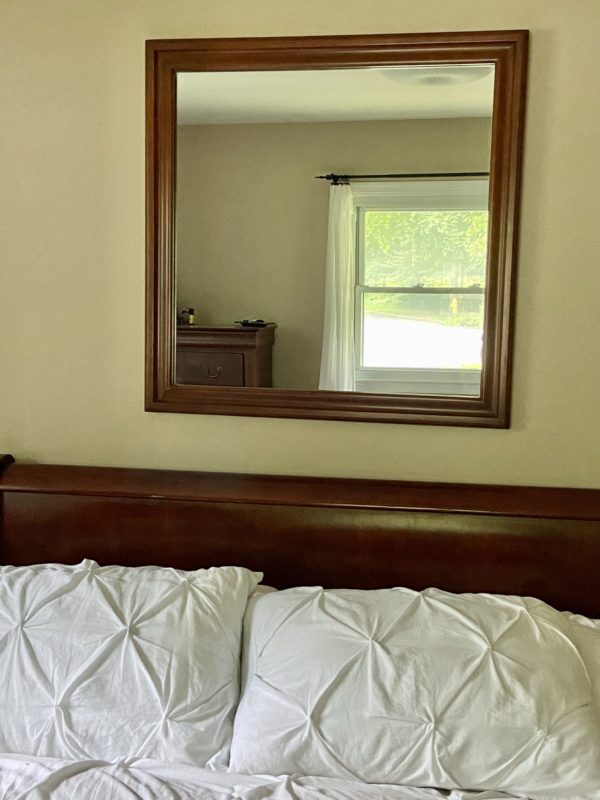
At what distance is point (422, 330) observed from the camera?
194 cm

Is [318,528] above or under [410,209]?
under

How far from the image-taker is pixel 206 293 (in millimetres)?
2021

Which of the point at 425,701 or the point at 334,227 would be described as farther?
the point at 334,227

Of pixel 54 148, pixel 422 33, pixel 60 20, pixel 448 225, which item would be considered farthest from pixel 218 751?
pixel 60 20

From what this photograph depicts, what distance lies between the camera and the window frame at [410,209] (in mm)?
1896

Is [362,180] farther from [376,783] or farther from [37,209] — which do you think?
[376,783]

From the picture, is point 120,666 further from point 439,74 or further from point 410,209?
point 439,74

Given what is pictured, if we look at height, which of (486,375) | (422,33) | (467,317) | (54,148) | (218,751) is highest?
(422,33)

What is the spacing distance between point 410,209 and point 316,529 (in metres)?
0.80

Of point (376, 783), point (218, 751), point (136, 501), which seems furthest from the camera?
point (136, 501)

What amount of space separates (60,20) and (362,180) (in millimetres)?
861

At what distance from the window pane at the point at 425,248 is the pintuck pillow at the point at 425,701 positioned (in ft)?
2.51

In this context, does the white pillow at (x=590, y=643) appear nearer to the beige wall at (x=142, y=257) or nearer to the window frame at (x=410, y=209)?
the beige wall at (x=142, y=257)

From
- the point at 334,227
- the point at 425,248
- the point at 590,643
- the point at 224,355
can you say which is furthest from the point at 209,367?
the point at 590,643
